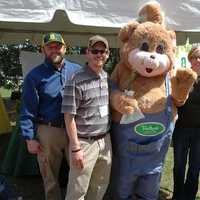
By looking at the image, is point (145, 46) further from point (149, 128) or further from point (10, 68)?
point (10, 68)

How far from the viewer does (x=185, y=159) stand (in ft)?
13.1

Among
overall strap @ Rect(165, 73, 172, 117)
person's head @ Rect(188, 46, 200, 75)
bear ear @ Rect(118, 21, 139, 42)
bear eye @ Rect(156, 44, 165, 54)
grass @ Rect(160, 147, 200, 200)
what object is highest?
bear ear @ Rect(118, 21, 139, 42)

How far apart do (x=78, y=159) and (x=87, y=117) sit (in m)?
0.33

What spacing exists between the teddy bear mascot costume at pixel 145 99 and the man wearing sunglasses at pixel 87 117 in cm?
19

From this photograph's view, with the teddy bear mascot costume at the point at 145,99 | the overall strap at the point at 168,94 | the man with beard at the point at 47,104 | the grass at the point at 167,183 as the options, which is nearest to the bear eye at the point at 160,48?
the teddy bear mascot costume at the point at 145,99

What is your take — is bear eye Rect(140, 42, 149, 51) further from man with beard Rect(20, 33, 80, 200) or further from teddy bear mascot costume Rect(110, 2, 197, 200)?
man with beard Rect(20, 33, 80, 200)

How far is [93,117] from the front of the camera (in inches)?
126

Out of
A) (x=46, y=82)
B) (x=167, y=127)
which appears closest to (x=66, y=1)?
(x=46, y=82)

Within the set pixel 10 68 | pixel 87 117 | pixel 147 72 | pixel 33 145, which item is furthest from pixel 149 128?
pixel 10 68

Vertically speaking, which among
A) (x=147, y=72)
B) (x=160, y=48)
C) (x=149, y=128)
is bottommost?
(x=149, y=128)

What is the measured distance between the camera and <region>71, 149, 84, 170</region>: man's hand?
316cm

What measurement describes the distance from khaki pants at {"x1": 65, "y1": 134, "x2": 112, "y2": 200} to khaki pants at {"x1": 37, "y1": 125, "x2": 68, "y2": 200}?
0.34 meters

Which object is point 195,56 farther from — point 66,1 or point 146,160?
point 66,1

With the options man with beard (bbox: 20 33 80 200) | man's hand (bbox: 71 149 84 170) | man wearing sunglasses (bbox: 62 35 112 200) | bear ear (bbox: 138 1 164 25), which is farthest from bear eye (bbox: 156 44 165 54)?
man's hand (bbox: 71 149 84 170)
